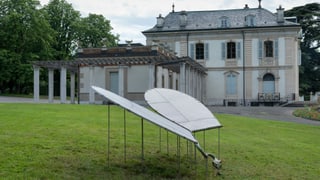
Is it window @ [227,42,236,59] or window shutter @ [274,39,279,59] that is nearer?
window shutter @ [274,39,279,59]

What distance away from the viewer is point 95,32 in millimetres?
53094

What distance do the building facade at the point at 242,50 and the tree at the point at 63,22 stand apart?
13518 millimetres

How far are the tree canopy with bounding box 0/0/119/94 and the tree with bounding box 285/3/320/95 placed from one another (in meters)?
23.8

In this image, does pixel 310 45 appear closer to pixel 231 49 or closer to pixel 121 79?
pixel 231 49

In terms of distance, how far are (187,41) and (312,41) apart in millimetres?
17661

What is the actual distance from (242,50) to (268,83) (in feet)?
13.5

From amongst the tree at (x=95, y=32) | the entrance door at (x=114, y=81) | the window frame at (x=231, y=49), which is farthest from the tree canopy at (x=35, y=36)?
the window frame at (x=231, y=49)

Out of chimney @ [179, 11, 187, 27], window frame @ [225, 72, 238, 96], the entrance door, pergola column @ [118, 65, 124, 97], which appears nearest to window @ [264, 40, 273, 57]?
window frame @ [225, 72, 238, 96]

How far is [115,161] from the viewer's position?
7.25m

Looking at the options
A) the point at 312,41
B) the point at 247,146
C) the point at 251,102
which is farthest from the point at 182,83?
the point at 312,41

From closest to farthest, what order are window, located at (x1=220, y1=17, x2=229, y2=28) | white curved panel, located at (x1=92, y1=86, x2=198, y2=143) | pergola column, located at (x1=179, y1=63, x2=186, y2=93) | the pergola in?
1. white curved panel, located at (x1=92, y1=86, x2=198, y2=143)
2. pergola column, located at (x1=179, y1=63, x2=186, y2=93)
3. the pergola
4. window, located at (x1=220, y1=17, x2=229, y2=28)

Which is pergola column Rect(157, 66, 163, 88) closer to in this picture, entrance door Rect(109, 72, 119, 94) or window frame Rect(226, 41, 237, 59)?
entrance door Rect(109, 72, 119, 94)

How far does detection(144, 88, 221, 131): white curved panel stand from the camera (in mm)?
7175

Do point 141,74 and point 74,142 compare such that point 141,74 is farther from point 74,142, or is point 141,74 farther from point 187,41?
point 74,142
